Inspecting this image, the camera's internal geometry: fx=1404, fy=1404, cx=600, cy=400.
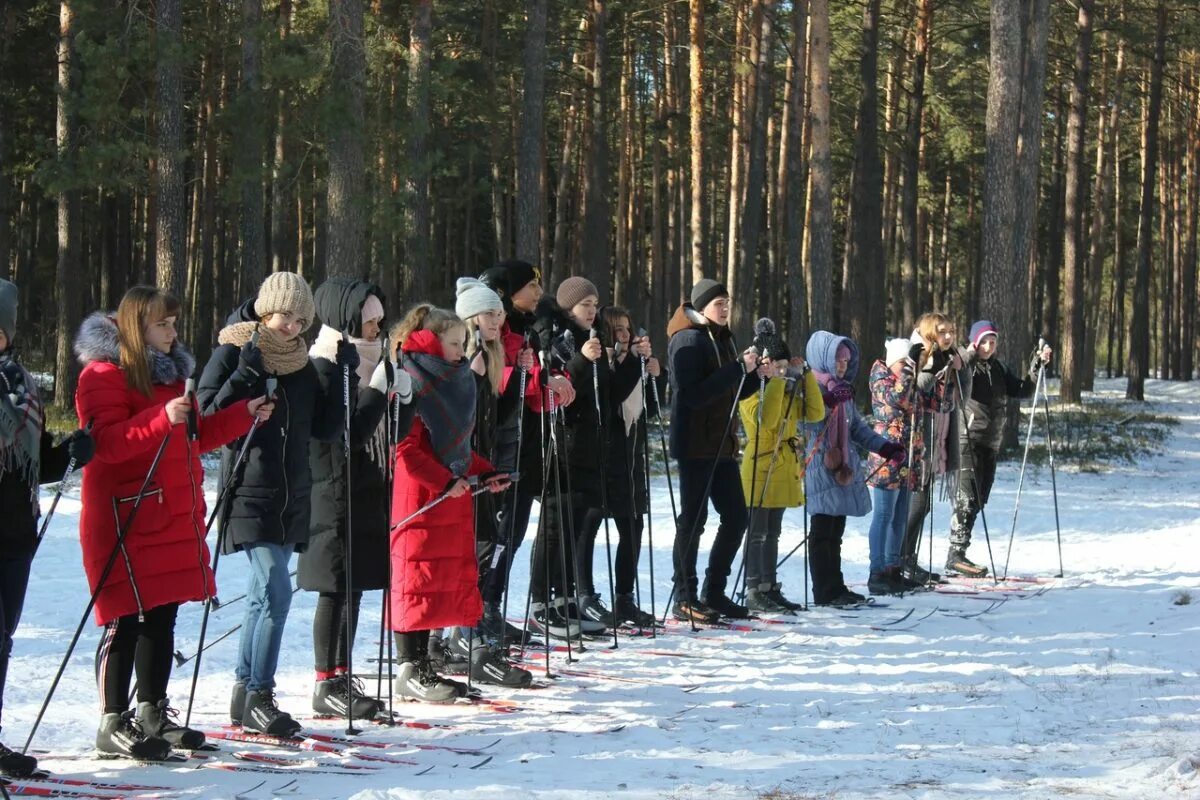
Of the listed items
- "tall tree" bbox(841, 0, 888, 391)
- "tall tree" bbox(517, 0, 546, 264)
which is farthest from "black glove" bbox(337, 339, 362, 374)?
"tall tree" bbox(841, 0, 888, 391)

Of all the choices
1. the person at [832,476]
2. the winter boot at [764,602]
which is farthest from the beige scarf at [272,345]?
the person at [832,476]

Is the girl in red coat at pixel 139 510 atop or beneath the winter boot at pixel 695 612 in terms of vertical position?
atop

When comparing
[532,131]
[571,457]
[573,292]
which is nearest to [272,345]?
[573,292]

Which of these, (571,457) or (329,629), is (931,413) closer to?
(571,457)

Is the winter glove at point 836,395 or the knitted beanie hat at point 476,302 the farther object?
the winter glove at point 836,395

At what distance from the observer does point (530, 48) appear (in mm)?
19547

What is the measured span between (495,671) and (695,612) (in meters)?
2.17

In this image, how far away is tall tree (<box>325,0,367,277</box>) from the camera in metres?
16.0

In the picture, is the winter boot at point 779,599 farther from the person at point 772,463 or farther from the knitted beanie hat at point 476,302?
the knitted beanie hat at point 476,302

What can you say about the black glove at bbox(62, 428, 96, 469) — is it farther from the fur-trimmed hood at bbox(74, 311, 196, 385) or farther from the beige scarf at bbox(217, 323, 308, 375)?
the beige scarf at bbox(217, 323, 308, 375)

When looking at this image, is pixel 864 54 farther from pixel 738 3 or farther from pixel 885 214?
pixel 885 214

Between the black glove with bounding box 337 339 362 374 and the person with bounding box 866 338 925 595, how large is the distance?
492 cm

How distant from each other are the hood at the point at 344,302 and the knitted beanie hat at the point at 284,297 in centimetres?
31

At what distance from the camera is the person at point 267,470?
547 centimetres
